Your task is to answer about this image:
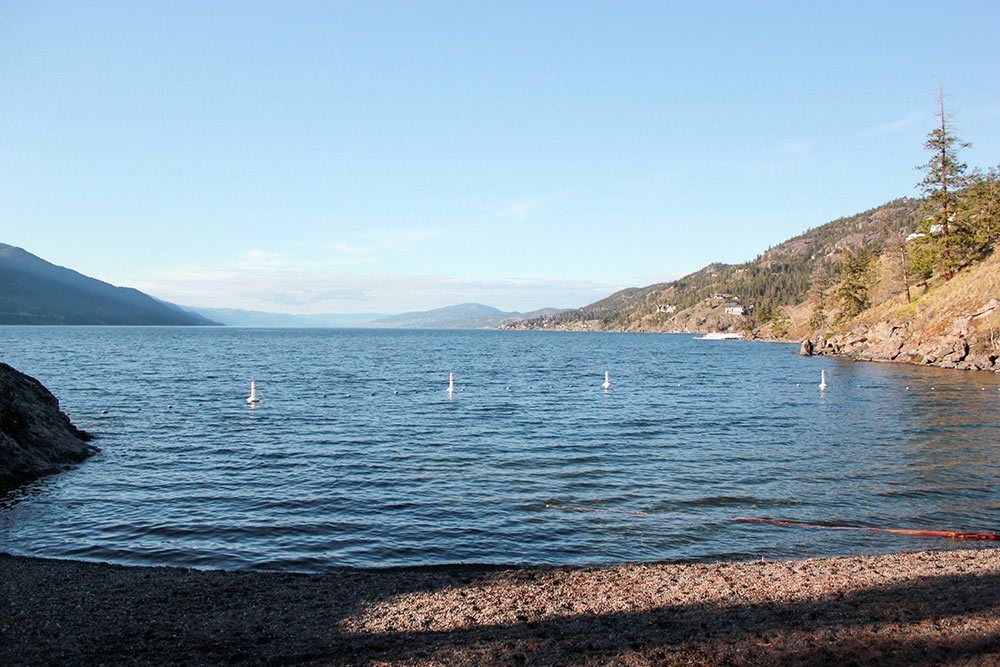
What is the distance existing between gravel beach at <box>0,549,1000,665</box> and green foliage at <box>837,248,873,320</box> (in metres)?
118

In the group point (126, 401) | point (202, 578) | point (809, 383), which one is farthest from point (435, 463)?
point (809, 383)

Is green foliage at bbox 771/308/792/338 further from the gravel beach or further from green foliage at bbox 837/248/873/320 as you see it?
the gravel beach

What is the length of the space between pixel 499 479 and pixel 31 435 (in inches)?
708

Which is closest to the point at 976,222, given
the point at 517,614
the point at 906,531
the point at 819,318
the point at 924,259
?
the point at 924,259

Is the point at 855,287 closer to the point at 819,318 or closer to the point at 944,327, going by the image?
the point at 819,318

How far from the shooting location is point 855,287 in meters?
117

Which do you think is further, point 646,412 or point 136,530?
point 646,412

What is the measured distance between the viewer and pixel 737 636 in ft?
32.7

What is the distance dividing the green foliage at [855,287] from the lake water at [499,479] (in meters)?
76.6

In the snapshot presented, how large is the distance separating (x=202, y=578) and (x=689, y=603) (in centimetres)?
988

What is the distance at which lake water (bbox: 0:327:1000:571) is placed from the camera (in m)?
16.0

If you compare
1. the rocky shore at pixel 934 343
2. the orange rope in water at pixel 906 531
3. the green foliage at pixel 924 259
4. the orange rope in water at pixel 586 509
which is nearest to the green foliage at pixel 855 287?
the rocky shore at pixel 934 343

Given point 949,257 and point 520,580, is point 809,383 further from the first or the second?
point 520,580

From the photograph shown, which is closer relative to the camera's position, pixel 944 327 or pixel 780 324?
pixel 944 327
